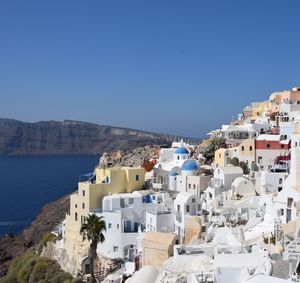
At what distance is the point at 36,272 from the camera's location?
139 feet

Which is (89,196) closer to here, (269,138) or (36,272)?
(36,272)

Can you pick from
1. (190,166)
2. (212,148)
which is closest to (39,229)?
(212,148)

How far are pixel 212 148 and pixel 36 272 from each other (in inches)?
826

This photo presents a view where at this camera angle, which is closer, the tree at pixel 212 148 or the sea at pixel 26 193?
the tree at pixel 212 148

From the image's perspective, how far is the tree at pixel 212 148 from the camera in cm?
5225

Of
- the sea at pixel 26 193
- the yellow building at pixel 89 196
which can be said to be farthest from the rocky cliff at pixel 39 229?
the yellow building at pixel 89 196

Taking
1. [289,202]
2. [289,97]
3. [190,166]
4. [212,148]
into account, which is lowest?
[289,202]

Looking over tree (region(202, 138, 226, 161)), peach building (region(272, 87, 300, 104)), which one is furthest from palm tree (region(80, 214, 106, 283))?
peach building (region(272, 87, 300, 104))

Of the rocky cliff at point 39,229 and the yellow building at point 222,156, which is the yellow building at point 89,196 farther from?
the rocky cliff at point 39,229

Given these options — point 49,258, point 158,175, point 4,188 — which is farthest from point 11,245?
point 4,188

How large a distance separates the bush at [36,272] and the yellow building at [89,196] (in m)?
1.13

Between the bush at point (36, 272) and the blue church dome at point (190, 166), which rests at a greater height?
the blue church dome at point (190, 166)

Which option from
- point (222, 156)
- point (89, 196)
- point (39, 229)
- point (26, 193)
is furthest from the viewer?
point (26, 193)

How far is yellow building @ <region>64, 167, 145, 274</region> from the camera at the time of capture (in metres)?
40.0
